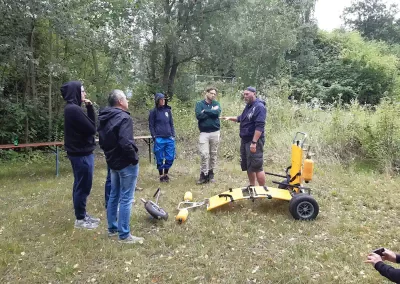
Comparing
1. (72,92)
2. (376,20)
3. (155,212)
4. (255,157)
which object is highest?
(376,20)

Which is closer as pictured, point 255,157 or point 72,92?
point 72,92

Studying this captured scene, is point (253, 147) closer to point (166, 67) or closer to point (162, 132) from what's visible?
point (162, 132)

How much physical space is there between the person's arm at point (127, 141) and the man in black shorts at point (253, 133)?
77.5 inches

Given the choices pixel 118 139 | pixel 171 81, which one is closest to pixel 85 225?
pixel 118 139

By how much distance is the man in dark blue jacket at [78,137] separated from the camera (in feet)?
12.4

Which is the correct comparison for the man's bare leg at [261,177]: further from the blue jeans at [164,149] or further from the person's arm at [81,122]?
the person's arm at [81,122]

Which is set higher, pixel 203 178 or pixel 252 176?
pixel 252 176

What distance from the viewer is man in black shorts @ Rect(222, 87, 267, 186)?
481cm

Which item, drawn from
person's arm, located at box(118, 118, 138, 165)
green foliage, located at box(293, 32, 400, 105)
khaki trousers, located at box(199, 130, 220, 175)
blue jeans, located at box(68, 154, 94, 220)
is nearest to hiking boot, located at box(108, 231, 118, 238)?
blue jeans, located at box(68, 154, 94, 220)

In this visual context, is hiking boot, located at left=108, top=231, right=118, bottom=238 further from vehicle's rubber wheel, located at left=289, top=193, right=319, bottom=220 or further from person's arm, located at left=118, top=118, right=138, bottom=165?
vehicle's rubber wheel, located at left=289, top=193, right=319, bottom=220

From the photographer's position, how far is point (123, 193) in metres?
3.61

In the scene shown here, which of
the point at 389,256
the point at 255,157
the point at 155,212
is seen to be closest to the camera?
the point at 389,256

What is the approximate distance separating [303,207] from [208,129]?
2279mm

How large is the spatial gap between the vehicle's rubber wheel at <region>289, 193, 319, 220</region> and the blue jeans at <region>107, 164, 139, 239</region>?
6.60 feet
